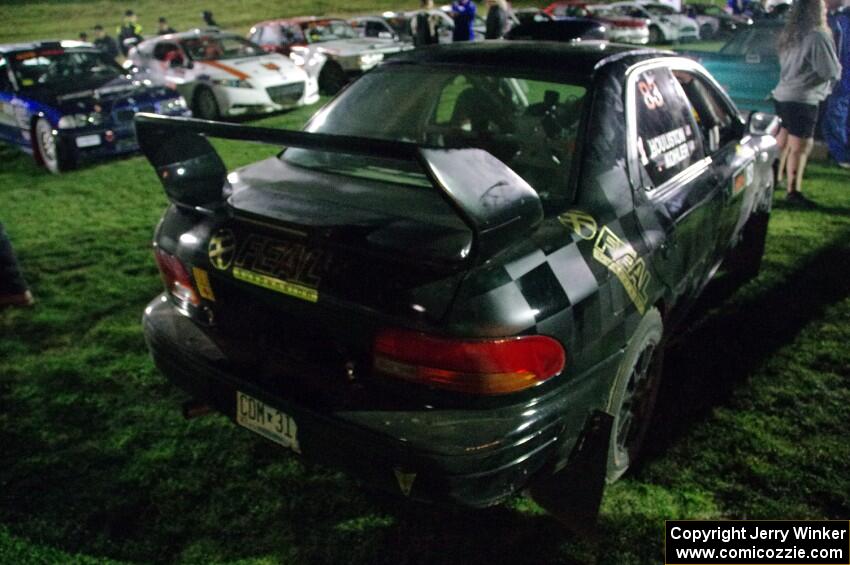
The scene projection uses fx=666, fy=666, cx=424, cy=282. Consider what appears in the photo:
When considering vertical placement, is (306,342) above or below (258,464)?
above

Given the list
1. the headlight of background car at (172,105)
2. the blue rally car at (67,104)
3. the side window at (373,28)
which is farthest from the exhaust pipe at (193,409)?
the side window at (373,28)

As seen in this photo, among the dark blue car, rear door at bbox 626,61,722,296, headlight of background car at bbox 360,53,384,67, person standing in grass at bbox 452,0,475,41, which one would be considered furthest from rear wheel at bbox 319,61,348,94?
rear door at bbox 626,61,722,296

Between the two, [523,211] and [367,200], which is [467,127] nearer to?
[367,200]

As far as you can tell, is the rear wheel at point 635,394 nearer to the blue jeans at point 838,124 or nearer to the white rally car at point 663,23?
the blue jeans at point 838,124

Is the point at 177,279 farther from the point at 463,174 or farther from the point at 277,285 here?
the point at 463,174

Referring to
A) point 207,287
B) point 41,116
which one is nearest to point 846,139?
point 207,287

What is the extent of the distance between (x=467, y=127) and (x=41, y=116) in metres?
6.33

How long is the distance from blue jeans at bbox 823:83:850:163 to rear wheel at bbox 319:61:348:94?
815 cm

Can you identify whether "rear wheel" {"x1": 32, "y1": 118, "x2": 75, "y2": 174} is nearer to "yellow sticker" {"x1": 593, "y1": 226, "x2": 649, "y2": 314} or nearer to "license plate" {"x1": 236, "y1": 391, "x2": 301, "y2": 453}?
"license plate" {"x1": 236, "y1": 391, "x2": 301, "y2": 453}

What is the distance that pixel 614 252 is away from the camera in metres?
2.15

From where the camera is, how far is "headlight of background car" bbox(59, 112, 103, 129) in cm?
712

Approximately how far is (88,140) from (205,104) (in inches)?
106

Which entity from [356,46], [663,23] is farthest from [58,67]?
[663,23]

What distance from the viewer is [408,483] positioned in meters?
1.86
